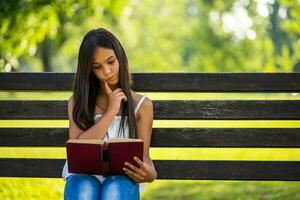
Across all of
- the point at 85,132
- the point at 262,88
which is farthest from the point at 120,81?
the point at 262,88

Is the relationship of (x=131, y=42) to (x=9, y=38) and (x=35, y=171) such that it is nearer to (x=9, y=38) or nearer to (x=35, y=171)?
(x=9, y=38)

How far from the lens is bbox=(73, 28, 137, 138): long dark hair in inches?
151

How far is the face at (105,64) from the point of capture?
3822 millimetres

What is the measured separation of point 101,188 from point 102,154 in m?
0.24

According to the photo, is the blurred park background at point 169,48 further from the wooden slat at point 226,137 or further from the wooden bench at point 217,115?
the wooden slat at point 226,137

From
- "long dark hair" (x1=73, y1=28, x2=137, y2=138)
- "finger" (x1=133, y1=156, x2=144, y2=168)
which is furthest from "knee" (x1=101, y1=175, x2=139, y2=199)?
"long dark hair" (x1=73, y1=28, x2=137, y2=138)

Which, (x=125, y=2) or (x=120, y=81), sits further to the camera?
(x=125, y=2)

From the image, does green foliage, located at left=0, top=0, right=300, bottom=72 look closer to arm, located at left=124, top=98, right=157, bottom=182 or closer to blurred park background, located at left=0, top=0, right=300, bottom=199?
blurred park background, located at left=0, top=0, right=300, bottom=199

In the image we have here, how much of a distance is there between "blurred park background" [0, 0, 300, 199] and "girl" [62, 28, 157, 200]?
849 mm

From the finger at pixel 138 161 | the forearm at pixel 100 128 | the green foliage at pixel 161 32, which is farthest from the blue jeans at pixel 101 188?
the green foliage at pixel 161 32

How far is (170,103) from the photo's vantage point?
4.49 meters

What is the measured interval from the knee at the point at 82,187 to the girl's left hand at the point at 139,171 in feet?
0.63

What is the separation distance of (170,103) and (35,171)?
43.2 inches

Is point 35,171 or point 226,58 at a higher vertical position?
point 226,58
